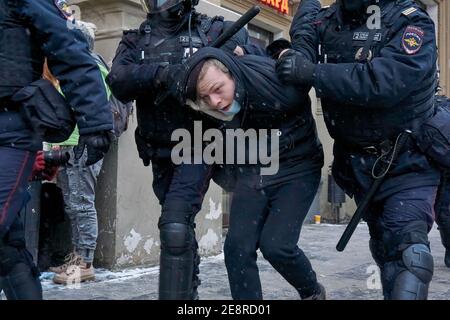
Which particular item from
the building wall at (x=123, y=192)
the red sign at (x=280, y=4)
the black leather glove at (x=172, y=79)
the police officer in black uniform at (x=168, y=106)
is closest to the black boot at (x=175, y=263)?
the police officer in black uniform at (x=168, y=106)

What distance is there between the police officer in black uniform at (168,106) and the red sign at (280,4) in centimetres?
515

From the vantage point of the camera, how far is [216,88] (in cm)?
271

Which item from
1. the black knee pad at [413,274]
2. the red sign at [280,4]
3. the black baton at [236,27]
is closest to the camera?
the black knee pad at [413,274]

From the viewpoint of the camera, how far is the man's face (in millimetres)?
2709

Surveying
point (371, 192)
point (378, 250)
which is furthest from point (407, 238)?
point (378, 250)

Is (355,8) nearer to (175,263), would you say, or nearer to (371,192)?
(371,192)

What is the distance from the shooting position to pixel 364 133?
283 centimetres

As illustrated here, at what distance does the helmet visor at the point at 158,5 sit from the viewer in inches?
126

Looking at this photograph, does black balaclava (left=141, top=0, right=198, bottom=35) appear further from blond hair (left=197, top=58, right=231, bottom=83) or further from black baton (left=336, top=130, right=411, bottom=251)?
black baton (left=336, top=130, right=411, bottom=251)

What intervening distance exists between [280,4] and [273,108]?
6.10 m

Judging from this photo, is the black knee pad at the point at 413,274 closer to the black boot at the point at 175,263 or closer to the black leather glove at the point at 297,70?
the black leather glove at the point at 297,70

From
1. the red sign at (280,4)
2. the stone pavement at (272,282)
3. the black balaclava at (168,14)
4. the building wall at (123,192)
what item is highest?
the red sign at (280,4)

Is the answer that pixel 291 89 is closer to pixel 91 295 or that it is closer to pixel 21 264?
pixel 21 264
